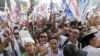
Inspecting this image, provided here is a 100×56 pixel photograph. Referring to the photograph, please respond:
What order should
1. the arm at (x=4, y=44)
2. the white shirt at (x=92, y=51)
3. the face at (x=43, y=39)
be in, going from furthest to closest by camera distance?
the face at (x=43, y=39), the arm at (x=4, y=44), the white shirt at (x=92, y=51)

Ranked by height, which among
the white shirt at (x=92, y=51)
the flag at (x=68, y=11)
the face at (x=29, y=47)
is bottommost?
the white shirt at (x=92, y=51)

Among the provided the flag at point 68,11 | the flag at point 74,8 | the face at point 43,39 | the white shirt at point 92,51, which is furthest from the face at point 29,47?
the flag at point 68,11

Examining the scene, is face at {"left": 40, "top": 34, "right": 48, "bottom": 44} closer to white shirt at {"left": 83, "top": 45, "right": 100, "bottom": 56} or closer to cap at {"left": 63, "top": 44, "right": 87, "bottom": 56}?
cap at {"left": 63, "top": 44, "right": 87, "bottom": 56}

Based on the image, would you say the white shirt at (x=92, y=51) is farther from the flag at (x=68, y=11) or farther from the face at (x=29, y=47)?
the flag at (x=68, y=11)

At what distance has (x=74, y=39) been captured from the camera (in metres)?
4.82

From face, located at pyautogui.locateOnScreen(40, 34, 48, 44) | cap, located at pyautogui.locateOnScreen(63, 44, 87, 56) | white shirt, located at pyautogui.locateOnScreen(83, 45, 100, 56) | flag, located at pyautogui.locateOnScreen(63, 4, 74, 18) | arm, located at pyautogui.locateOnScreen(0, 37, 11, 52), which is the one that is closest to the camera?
cap, located at pyautogui.locateOnScreen(63, 44, 87, 56)

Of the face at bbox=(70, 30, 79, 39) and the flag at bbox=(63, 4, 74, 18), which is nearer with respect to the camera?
the face at bbox=(70, 30, 79, 39)

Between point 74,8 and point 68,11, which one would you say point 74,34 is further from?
point 68,11

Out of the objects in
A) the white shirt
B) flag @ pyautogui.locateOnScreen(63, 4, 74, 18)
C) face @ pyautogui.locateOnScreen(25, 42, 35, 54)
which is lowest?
the white shirt

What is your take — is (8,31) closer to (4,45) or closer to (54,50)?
(4,45)

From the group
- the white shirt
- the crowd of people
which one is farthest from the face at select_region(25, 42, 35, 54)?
the white shirt

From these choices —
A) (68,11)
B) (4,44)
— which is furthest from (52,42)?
(68,11)

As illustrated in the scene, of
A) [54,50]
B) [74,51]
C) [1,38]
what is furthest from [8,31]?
[74,51]

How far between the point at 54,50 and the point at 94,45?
1.95 ft
